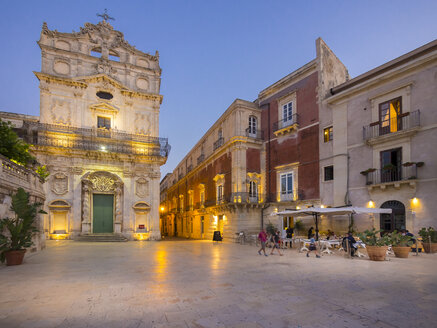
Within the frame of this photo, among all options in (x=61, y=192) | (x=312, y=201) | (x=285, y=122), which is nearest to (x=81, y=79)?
(x=61, y=192)

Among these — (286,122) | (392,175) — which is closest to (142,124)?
(286,122)

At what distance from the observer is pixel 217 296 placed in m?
6.26

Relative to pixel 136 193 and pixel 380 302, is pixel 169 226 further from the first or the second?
pixel 380 302

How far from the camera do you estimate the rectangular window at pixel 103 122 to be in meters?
25.2

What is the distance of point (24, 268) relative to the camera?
970cm

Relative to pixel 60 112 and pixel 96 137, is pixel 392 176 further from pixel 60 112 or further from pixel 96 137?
pixel 60 112

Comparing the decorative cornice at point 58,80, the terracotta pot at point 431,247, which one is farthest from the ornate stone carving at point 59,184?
the terracotta pot at point 431,247

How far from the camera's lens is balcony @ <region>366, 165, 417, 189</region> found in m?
15.5

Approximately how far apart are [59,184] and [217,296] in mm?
21273

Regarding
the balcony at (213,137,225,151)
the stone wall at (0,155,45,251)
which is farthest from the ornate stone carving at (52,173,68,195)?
the balcony at (213,137,225,151)

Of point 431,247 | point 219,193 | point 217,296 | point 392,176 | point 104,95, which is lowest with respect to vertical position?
point 431,247

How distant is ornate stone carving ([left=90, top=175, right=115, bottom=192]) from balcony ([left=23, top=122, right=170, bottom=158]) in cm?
244

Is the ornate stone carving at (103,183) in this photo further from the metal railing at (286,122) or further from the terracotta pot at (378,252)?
the terracotta pot at (378,252)

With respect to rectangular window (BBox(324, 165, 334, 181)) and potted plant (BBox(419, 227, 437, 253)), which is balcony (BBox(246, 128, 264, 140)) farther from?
potted plant (BBox(419, 227, 437, 253))
